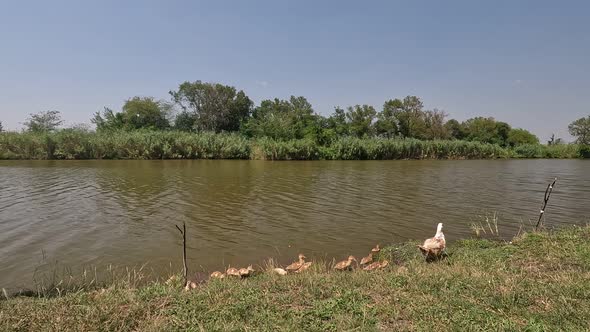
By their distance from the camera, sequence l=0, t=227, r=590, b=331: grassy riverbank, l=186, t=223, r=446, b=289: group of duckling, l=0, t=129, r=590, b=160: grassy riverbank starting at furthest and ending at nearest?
l=0, t=129, r=590, b=160: grassy riverbank, l=186, t=223, r=446, b=289: group of duckling, l=0, t=227, r=590, b=331: grassy riverbank

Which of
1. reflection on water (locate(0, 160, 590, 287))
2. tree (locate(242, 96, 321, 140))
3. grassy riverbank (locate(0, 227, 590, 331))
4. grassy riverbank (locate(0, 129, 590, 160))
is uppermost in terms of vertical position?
tree (locate(242, 96, 321, 140))

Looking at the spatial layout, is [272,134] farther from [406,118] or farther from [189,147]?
[406,118]

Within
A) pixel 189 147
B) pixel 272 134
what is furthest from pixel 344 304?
pixel 272 134

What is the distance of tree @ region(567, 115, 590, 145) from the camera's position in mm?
74850

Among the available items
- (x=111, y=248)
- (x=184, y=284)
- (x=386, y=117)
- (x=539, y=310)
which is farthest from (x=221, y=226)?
(x=386, y=117)

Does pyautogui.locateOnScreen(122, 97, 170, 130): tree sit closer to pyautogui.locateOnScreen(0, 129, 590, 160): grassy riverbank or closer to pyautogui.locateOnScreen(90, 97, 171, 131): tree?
pyautogui.locateOnScreen(90, 97, 171, 131): tree

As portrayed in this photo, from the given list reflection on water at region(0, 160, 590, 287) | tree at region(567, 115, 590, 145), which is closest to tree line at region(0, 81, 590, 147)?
tree at region(567, 115, 590, 145)

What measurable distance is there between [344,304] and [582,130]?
309 ft

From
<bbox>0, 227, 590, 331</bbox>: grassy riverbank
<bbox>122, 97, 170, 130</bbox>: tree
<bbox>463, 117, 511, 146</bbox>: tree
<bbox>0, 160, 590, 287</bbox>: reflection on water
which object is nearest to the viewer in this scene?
<bbox>0, 227, 590, 331</bbox>: grassy riverbank

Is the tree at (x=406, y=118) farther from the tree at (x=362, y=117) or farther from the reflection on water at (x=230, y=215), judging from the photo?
the reflection on water at (x=230, y=215)

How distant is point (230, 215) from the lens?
12594 mm

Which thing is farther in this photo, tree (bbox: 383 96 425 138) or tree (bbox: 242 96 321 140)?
tree (bbox: 383 96 425 138)

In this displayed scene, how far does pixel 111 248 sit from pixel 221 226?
3204 millimetres

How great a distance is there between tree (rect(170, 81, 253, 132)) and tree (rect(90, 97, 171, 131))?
4727mm
